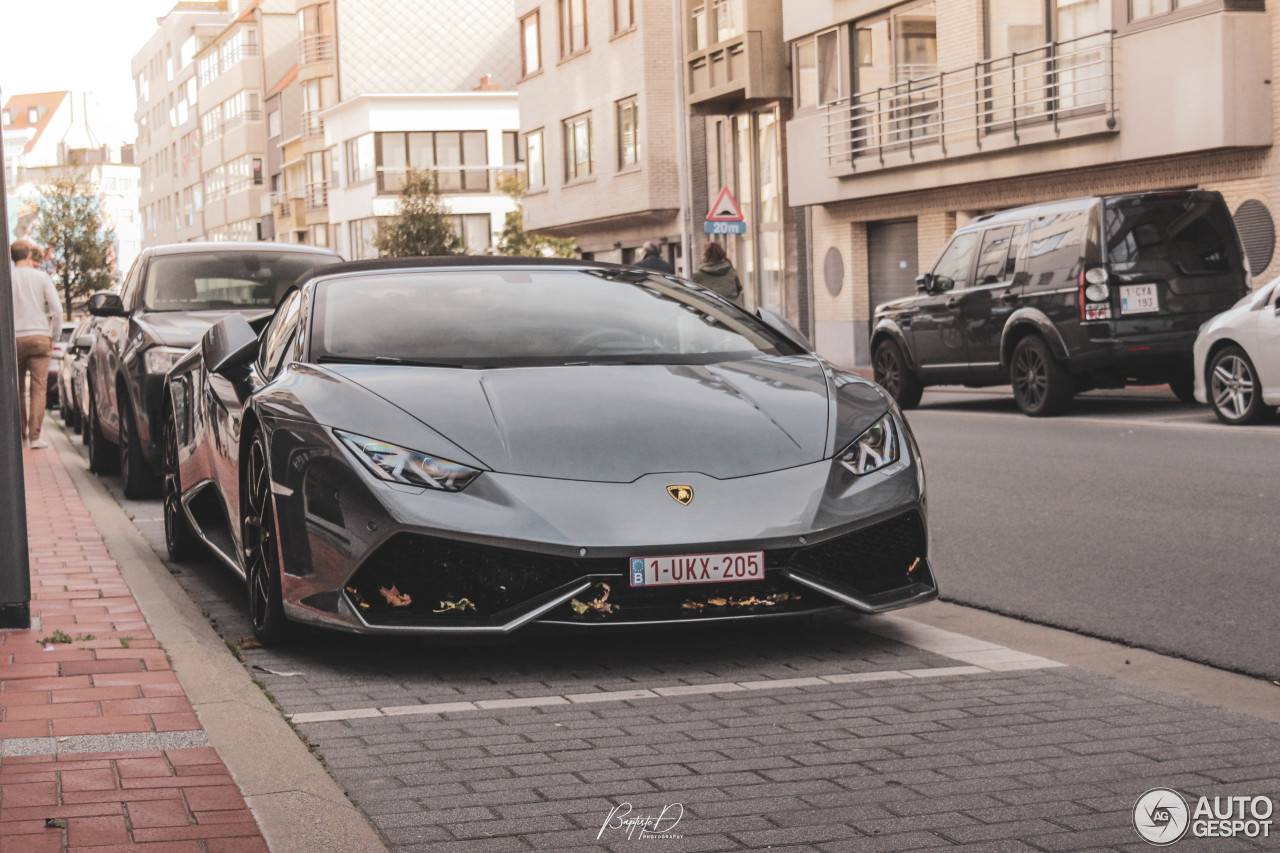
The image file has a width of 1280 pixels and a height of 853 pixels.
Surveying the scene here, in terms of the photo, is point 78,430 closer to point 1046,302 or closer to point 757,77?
point 1046,302

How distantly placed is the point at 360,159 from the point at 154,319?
65.8 meters

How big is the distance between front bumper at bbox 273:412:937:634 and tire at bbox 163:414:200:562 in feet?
9.00

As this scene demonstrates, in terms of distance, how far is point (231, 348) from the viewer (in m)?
6.88

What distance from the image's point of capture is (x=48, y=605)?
643 cm

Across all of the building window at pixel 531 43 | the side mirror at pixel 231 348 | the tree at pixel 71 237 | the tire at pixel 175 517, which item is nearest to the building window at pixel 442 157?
the tree at pixel 71 237

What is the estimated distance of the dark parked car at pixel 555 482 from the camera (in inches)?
202

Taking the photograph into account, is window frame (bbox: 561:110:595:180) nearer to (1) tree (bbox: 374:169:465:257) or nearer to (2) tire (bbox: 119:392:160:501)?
(1) tree (bbox: 374:169:465:257)

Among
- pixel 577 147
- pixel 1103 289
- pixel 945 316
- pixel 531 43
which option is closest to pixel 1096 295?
pixel 1103 289

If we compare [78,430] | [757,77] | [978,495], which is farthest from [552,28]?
[978,495]

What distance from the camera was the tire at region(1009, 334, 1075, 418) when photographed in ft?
54.8

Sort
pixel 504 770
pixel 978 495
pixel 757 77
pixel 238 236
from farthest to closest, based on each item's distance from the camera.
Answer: pixel 238 236 → pixel 757 77 → pixel 978 495 → pixel 504 770

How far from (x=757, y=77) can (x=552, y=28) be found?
13.7 metres

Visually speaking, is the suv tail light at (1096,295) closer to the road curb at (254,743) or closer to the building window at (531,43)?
the road curb at (254,743)

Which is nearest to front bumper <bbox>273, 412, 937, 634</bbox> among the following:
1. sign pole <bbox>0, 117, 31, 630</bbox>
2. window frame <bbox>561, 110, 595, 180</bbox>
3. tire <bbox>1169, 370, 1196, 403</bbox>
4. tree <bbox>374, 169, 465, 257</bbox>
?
sign pole <bbox>0, 117, 31, 630</bbox>
